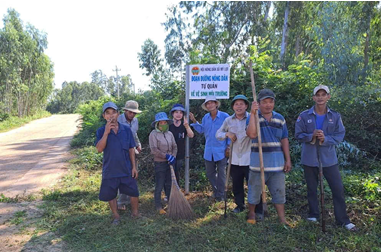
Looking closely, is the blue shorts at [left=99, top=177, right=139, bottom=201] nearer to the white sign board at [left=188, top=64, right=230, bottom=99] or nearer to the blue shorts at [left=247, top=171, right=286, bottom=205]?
the blue shorts at [left=247, top=171, right=286, bottom=205]

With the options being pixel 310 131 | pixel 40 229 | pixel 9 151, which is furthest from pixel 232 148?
pixel 9 151

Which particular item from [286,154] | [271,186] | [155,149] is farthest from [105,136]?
[286,154]

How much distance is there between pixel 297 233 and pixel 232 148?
4.47 feet

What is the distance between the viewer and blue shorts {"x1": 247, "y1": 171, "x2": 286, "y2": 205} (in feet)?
11.8

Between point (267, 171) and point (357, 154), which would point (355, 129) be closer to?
point (357, 154)

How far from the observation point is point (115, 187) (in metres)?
3.89

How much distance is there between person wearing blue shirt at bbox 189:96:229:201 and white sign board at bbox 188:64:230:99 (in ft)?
0.87

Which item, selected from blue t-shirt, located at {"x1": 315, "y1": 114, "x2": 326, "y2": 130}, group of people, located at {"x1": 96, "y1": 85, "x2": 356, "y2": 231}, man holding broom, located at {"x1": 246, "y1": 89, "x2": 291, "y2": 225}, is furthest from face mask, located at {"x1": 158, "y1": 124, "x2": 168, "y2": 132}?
blue t-shirt, located at {"x1": 315, "y1": 114, "x2": 326, "y2": 130}

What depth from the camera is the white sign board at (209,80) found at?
4867mm

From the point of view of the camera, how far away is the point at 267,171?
358 cm

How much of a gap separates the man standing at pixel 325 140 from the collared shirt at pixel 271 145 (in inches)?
13.4

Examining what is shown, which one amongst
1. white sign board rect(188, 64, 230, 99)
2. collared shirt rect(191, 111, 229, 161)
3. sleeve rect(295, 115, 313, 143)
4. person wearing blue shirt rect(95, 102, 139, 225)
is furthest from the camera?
white sign board rect(188, 64, 230, 99)

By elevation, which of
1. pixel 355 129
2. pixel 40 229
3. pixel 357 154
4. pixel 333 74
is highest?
pixel 333 74

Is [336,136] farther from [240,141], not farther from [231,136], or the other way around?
[231,136]
